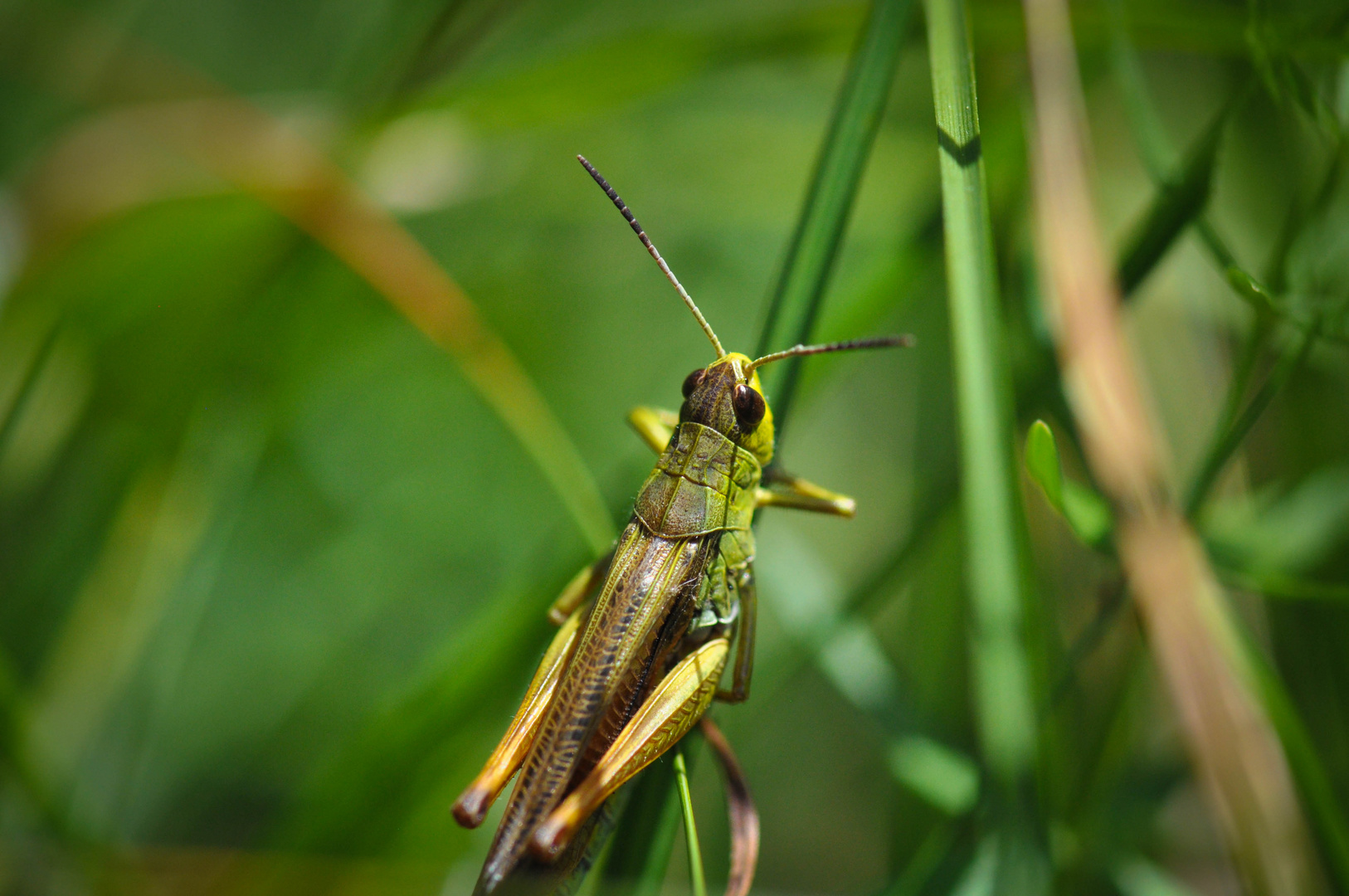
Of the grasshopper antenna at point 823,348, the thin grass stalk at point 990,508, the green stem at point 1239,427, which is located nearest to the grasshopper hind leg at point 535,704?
the grasshopper antenna at point 823,348

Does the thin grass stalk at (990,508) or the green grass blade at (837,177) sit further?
the green grass blade at (837,177)

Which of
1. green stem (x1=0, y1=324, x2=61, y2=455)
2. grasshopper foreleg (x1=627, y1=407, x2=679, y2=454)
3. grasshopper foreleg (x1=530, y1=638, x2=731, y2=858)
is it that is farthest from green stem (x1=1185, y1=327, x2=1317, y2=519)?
green stem (x1=0, y1=324, x2=61, y2=455)

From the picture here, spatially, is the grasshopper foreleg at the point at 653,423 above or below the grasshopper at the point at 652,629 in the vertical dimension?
above

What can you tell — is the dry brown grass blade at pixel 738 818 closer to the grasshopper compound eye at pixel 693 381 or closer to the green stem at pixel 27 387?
the grasshopper compound eye at pixel 693 381

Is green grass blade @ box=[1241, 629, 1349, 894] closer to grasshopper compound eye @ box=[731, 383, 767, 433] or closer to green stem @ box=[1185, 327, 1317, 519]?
green stem @ box=[1185, 327, 1317, 519]

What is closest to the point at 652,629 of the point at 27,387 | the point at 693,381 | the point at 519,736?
the point at 519,736

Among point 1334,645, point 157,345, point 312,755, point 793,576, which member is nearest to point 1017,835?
point 793,576

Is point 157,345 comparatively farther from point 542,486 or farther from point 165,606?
point 542,486

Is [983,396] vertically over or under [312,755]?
over
